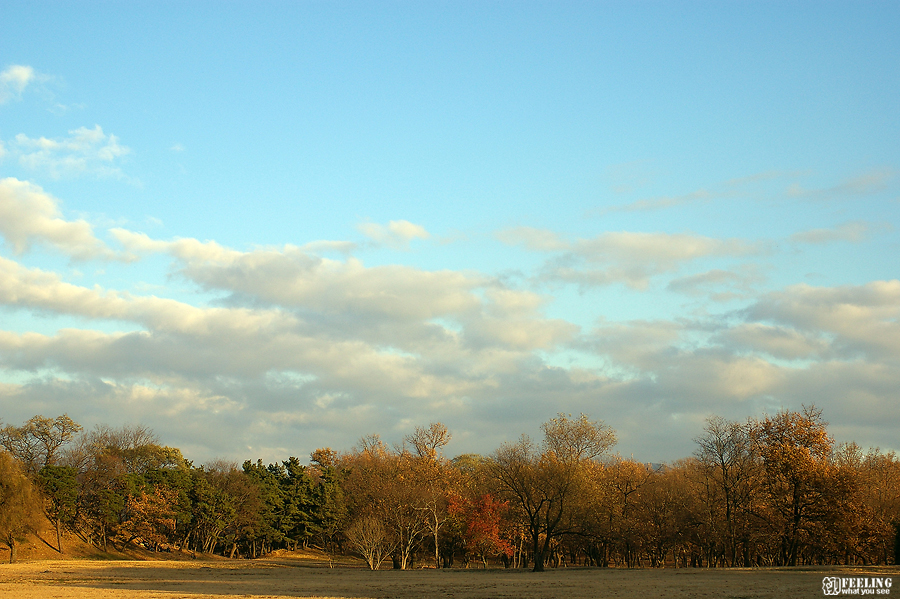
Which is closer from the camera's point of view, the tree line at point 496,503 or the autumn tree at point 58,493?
the tree line at point 496,503

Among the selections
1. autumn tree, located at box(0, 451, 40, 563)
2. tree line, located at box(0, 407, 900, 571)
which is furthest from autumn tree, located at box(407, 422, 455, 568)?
autumn tree, located at box(0, 451, 40, 563)

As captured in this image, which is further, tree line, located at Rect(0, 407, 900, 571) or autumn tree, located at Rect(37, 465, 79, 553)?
autumn tree, located at Rect(37, 465, 79, 553)

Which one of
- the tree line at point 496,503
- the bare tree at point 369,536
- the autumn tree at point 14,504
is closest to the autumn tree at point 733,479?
the tree line at point 496,503

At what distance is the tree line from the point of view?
63688 mm

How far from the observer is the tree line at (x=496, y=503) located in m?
63.7

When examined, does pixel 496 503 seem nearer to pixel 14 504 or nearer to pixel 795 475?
pixel 795 475

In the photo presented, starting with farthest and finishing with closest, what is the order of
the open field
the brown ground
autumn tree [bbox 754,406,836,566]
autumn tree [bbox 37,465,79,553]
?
autumn tree [bbox 37,465,79,553] < autumn tree [bbox 754,406,836,566] < the open field < the brown ground

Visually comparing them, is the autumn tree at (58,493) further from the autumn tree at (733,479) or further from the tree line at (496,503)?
the autumn tree at (733,479)

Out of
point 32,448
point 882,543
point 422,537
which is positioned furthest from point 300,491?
point 882,543

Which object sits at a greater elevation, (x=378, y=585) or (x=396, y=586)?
(x=396, y=586)

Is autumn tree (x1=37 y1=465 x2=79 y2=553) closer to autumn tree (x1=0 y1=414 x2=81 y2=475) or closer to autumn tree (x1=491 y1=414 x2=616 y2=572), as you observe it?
autumn tree (x1=0 y1=414 x2=81 y2=475)

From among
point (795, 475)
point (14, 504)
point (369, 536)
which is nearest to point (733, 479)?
point (795, 475)

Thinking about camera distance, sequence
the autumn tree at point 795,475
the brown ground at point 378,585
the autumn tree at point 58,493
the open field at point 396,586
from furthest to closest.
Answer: the autumn tree at point 58,493 → the autumn tree at point 795,475 → the open field at point 396,586 → the brown ground at point 378,585

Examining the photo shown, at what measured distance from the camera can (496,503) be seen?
74.8 metres
